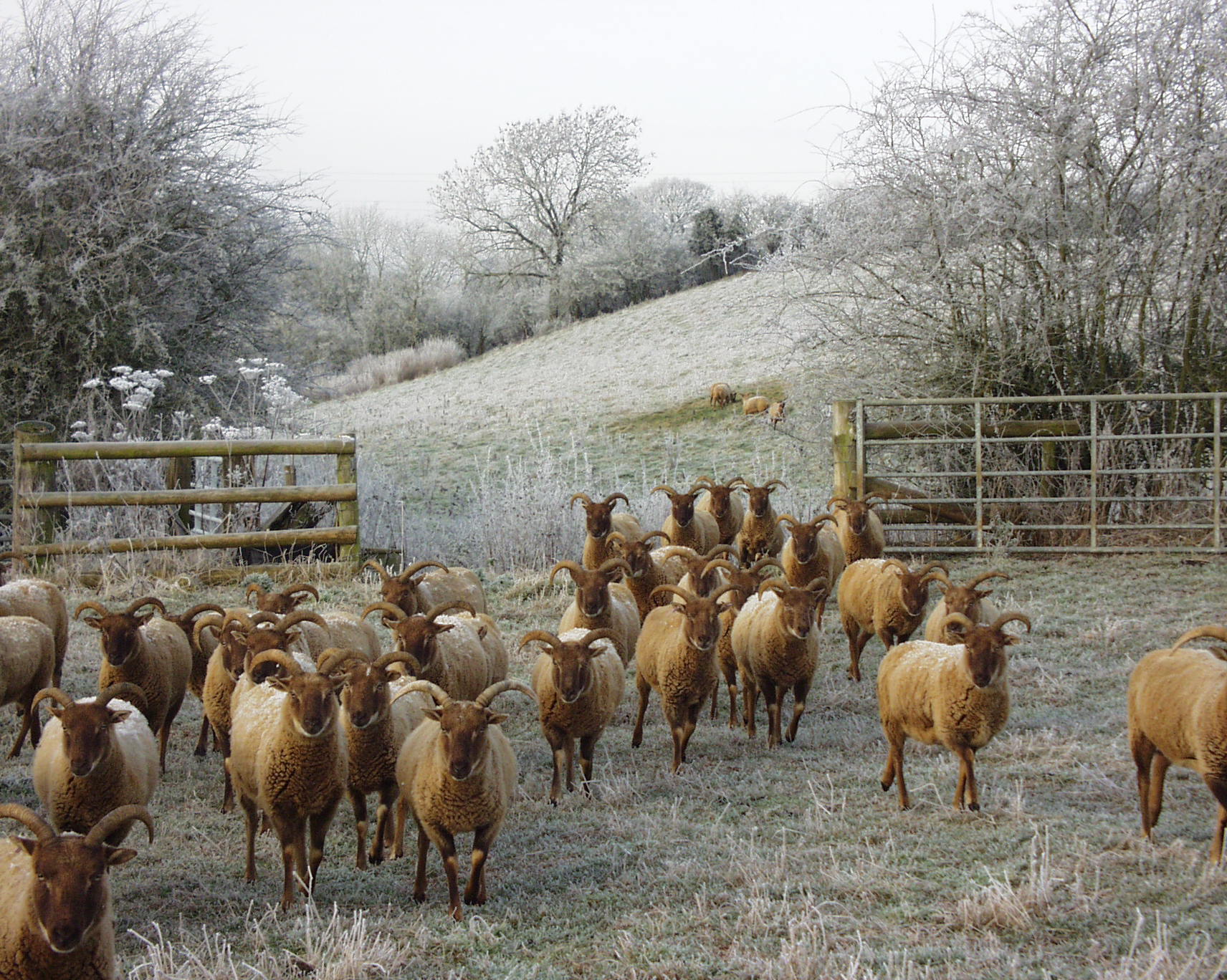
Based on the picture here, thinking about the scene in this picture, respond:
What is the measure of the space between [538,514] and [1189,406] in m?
8.50

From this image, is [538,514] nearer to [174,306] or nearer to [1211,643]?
[174,306]

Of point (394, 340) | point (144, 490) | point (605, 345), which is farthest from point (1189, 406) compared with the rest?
point (394, 340)

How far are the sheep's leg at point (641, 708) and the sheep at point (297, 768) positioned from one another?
2678 millimetres

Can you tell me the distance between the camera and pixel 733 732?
7.91 m

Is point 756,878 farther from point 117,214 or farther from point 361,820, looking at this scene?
point 117,214

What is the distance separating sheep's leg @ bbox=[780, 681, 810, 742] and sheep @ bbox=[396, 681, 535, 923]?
2.84 metres

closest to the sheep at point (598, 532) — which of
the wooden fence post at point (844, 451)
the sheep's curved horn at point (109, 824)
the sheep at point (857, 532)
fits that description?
the sheep at point (857, 532)

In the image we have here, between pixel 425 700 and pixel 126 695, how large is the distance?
1.86 metres

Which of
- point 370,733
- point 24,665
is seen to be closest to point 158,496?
point 24,665

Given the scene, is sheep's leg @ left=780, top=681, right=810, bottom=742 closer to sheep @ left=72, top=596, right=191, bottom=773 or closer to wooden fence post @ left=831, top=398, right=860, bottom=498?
sheep @ left=72, top=596, right=191, bottom=773

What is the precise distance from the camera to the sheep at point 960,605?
292 inches

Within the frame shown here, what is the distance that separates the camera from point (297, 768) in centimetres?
519

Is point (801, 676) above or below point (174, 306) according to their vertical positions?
below

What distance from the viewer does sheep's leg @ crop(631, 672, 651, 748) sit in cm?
762
